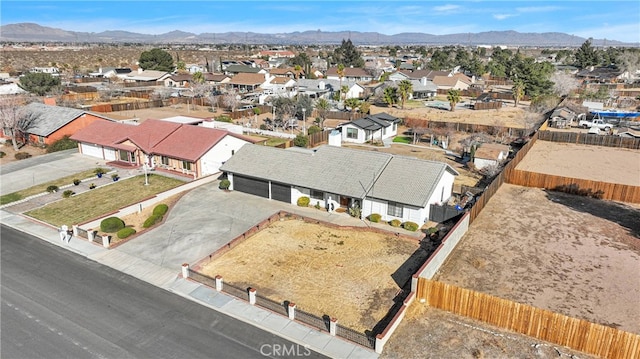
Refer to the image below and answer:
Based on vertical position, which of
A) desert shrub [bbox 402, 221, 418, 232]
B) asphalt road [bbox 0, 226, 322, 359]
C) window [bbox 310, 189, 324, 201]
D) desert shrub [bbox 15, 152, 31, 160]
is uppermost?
window [bbox 310, 189, 324, 201]

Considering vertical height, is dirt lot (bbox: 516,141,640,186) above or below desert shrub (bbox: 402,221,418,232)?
above

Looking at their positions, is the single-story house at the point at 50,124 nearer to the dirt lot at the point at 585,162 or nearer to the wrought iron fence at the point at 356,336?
the wrought iron fence at the point at 356,336

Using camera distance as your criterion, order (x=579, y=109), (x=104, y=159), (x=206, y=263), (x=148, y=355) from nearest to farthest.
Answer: (x=148, y=355) < (x=206, y=263) < (x=104, y=159) < (x=579, y=109)

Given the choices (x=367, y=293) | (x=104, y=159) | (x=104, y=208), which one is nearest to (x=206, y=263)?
(x=367, y=293)

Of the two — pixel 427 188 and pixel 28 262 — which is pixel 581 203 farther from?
pixel 28 262

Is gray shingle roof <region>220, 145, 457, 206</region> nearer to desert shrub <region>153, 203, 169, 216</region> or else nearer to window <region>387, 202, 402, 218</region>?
window <region>387, 202, 402, 218</region>

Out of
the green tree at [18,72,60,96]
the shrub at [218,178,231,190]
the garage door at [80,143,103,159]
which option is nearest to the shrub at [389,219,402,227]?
the shrub at [218,178,231,190]

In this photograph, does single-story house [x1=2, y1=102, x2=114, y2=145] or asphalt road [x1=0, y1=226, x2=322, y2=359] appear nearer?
asphalt road [x1=0, y1=226, x2=322, y2=359]

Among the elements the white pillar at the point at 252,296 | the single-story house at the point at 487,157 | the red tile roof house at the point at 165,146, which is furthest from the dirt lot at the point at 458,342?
the single-story house at the point at 487,157
